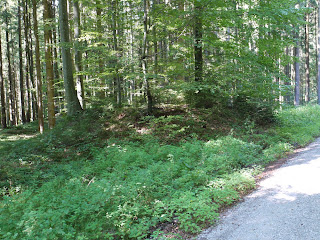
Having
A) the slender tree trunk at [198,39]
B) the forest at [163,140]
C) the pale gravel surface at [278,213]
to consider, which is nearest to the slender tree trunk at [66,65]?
the forest at [163,140]

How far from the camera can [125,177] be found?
243 inches

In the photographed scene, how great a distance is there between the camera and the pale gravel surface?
12.1ft

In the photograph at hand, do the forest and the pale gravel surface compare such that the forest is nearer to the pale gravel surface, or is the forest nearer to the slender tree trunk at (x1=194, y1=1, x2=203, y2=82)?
the slender tree trunk at (x1=194, y1=1, x2=203, y2=82)

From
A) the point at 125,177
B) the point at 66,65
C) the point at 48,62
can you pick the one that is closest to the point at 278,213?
the point at 125,177

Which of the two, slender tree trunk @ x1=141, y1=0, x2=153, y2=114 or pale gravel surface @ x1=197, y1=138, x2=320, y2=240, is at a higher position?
slender tree trunk @ x1=141, y1=0, x2=153, y2=114

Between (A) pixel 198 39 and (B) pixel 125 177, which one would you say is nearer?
(B) pixel 125 177

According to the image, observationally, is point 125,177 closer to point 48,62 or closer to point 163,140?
point 163,140

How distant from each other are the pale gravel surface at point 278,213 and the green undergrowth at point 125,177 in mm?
322

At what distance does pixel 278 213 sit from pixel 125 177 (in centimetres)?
374

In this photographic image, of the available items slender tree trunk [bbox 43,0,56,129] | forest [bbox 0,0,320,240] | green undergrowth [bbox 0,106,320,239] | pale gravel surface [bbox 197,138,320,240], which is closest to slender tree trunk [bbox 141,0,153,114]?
forest [bbox 0,0,320,240]

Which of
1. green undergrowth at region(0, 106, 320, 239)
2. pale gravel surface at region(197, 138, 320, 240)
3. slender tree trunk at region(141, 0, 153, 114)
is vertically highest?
slender tree trunk at region(141, 0, 153, 114)

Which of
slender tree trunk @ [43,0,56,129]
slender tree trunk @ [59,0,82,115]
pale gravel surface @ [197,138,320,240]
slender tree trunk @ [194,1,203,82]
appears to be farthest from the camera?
slender tree trunk @ [43,0,56,129]

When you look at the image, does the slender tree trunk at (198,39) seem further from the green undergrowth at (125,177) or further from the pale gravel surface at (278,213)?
the pale gravel surface at (278,213)

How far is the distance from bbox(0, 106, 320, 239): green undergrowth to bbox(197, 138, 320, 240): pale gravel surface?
322 millimetres
